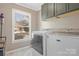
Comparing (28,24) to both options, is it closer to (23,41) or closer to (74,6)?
(23,41)

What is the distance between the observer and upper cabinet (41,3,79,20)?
54.7 inches

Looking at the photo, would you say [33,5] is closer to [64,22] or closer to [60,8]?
[60,8]

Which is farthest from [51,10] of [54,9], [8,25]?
[8,25]

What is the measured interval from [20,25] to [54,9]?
19.3 inches

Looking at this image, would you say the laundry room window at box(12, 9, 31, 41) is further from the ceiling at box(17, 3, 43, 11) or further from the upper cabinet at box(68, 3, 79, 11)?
the upper cabinet at box(68, 3, 79, 11)

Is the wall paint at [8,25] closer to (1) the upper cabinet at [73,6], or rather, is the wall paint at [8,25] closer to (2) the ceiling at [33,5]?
(2) the ceiling at [33,5]

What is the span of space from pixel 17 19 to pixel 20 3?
0.68 ft

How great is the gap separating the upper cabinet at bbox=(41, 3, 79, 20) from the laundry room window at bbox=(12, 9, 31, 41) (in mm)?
221

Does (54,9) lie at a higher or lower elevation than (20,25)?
higher

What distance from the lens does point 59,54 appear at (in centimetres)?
140

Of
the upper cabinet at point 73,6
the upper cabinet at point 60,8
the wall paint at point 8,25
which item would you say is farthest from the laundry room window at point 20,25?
the upper cabinet at point 73,6

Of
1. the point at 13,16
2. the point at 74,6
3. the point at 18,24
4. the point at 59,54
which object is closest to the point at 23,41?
the point at 18,24

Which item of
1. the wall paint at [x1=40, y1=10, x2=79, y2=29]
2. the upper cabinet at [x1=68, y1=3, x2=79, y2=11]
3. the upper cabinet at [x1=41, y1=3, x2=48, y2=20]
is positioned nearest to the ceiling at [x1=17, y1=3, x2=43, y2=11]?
the upper cabinet at [x1=41, y1=3, x2=48, y2=20]

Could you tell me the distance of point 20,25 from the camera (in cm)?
143
